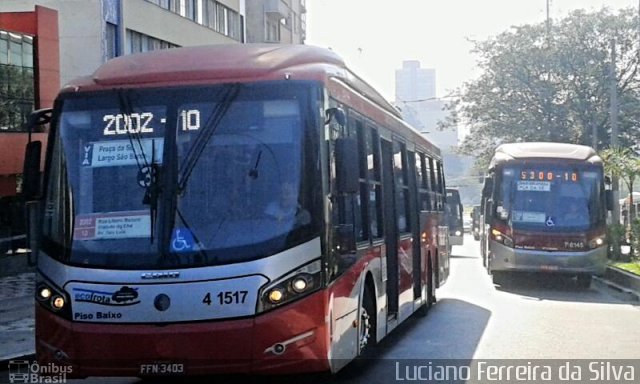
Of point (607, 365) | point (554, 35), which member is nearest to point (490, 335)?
point (607, 365)

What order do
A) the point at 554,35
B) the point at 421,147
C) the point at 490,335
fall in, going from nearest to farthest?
the point at 490,335
the point at 421,147
the point at 554,35

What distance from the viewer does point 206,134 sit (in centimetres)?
839

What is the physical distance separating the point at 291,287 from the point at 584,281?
17.1m

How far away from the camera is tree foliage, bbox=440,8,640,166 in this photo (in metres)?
51.2

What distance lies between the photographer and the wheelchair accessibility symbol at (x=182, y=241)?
8.15m

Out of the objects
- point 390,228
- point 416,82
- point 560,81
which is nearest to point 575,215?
point 390,228

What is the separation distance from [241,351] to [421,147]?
8450mm

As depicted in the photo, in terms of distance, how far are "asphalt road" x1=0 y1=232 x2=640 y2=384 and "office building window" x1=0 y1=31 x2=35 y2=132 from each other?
12615 millimetres

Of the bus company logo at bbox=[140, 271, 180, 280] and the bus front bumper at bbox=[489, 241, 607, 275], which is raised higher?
the bus company logo at bbox=[140, 271, 180, 280]

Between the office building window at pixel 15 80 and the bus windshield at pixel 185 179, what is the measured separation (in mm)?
18976

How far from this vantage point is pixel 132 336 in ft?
26.5

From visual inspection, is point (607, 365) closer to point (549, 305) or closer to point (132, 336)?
point (132, 336)

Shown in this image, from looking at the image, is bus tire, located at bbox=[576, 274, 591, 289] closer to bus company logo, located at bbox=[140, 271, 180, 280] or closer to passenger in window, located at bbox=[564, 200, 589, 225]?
passenger in window, located at bbox=[564, 200, 589, 225]

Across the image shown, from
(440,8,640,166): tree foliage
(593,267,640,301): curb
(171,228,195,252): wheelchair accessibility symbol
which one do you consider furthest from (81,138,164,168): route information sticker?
(440,8,640,166): tree foliage
